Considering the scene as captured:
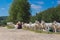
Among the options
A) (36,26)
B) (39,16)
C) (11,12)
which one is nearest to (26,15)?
(11,12)

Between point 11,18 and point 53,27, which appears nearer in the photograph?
point 53,27

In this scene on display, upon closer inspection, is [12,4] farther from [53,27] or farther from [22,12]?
[53,27]

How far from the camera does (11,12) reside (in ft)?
200

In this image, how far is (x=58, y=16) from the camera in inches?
3078

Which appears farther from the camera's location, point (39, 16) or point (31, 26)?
point (39, 16)

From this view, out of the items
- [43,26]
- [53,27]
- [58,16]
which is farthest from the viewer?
[58,16]

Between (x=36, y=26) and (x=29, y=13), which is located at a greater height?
(x=29, y=13)

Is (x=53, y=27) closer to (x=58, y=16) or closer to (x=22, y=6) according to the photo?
(x=22, y=6)

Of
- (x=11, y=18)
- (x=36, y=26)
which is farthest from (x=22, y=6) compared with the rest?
(x=36, y=26)

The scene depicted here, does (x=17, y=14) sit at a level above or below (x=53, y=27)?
above

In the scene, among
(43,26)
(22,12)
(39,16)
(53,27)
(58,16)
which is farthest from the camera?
(39,16)

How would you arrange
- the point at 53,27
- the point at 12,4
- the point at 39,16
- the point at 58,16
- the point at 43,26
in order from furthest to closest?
the point at 39,16
the point at 58,16
the point at 12,4
the point at 43,26
the point at 53,27

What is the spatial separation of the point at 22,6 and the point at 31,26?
28.0 m

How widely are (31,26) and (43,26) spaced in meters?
4.86
